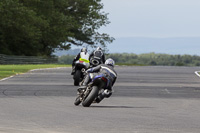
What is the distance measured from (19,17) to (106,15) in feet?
80.5

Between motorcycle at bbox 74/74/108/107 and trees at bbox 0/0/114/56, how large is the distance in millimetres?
54652

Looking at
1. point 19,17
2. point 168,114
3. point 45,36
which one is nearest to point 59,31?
point 45,36

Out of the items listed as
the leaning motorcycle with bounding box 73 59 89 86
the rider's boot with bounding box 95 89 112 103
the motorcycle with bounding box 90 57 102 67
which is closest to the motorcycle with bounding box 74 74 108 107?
the rider's boot with bounding box 95 89 112 103

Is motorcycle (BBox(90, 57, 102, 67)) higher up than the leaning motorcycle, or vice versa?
motorcycle (BBox(90, 57, 102, 67))

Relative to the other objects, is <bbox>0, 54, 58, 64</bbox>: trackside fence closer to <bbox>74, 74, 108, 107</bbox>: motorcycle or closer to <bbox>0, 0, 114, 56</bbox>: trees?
<bbox>0, 0, 114, 56</bbox>: trees

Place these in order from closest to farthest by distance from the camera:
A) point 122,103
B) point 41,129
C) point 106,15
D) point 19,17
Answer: point 41,129 → point 122,103 → point 19,17 → point 106,15

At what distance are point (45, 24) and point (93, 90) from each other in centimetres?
6336

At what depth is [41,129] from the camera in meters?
12.5

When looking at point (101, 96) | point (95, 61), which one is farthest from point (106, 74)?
point (95, 61)

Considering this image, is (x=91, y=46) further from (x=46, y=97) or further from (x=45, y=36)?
(x=46, y=97)

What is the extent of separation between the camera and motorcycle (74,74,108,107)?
17797mm

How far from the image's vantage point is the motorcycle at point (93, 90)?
58.4 feet

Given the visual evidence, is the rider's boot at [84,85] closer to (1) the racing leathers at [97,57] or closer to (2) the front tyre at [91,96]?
(2) the front tyre at [91,96]

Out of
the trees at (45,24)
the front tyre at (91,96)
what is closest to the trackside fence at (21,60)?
the trees at (45,24)
